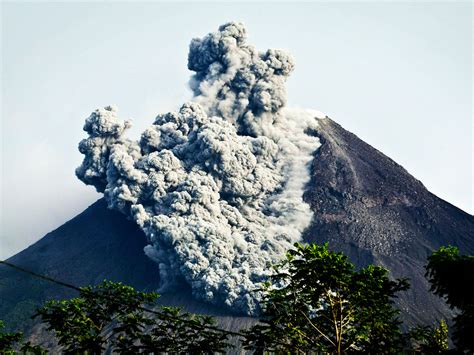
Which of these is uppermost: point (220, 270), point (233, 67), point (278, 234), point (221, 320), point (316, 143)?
point (233, 67)

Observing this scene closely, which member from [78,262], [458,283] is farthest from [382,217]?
[458,283]

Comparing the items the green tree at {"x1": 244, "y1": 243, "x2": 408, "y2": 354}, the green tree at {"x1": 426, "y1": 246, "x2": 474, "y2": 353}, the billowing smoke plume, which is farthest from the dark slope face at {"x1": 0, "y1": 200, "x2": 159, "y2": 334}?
the green tree at {"x1": 426, "y1": 246, "x2": 474, "y2": 353}

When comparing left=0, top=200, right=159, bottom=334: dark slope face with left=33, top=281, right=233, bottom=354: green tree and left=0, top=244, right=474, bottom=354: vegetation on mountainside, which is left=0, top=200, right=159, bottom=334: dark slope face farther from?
left=0, top=244, right=474, bottom=354: vegetation on mountainside

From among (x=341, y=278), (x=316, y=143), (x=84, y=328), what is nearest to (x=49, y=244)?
(x=316, y=143)

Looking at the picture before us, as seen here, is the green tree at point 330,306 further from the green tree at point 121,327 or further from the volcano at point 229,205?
the volcano at point 229,205

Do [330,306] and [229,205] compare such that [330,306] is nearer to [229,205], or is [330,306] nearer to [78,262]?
[229,205]

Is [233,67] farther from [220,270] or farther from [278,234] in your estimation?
[220,270]
